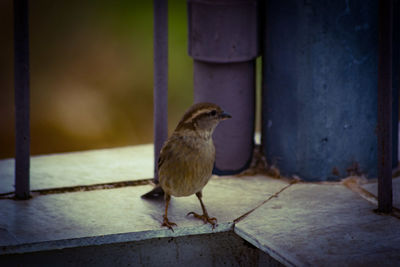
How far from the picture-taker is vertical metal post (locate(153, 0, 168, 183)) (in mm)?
4258

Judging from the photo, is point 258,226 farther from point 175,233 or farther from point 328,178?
point 328,178

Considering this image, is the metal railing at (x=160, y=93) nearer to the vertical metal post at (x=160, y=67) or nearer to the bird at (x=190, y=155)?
the vertical metal post at (x=160, y=67)

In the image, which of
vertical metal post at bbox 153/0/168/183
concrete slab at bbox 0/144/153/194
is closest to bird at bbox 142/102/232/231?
vertical metal post at bbox 153/0/168/183

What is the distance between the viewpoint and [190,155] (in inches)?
148

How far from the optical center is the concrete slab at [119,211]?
3.76 metres

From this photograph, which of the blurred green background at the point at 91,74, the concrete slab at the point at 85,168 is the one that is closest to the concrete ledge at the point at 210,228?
the concrete slab at the point at 85,168

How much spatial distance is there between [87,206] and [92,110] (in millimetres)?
3630

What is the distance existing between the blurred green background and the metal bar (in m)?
3.82

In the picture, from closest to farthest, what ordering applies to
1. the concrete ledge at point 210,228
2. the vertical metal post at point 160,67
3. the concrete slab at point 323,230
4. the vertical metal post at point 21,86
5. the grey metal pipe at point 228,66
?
the concrete slab at point 323,230 < the concrete ledge at point 210,228 < the vertical metal post at point 21,86 < the vertical metal post at point 160,67 < the grey metal pipe at point 228,66

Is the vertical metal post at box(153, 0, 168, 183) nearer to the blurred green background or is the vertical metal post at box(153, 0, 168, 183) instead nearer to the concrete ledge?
the concrete ledge

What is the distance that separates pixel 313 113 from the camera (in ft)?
14.8

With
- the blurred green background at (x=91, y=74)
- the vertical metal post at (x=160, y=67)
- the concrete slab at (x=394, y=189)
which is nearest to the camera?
the concrete slab at (x=394, y=189)

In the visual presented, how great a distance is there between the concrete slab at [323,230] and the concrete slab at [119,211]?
16cm

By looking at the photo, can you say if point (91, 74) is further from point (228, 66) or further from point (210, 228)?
point (210, 228)
